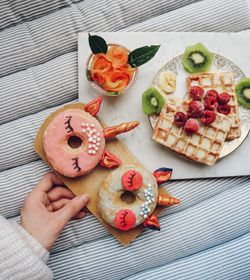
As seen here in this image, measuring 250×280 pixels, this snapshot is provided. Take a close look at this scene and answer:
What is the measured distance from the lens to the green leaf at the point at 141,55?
1.30m

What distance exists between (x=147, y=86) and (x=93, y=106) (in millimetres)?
168

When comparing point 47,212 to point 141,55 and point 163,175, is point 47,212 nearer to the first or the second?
point 163,175

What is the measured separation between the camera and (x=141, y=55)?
51.6 inches

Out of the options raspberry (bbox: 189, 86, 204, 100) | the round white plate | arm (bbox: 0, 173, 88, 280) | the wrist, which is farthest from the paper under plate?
the wrist

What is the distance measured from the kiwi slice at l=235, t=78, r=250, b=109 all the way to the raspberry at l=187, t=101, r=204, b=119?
0.13 meters

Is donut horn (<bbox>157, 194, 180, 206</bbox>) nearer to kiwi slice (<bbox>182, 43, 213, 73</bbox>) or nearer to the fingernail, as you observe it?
the fingernail

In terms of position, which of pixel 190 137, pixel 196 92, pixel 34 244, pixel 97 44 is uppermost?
pixel 97 44

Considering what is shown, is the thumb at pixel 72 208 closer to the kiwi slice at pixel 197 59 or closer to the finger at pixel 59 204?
the finger at pixel 59 204

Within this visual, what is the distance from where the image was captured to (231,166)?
137 centimetres

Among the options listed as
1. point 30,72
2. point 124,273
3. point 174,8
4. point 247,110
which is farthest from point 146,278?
point 174,8

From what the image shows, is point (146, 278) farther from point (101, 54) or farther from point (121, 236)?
point (101, 54)

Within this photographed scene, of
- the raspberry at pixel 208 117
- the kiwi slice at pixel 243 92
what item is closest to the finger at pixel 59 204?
the raspberry at pixel 208 117

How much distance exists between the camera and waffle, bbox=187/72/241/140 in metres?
1.33

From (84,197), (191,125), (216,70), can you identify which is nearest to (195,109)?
(191,125)
